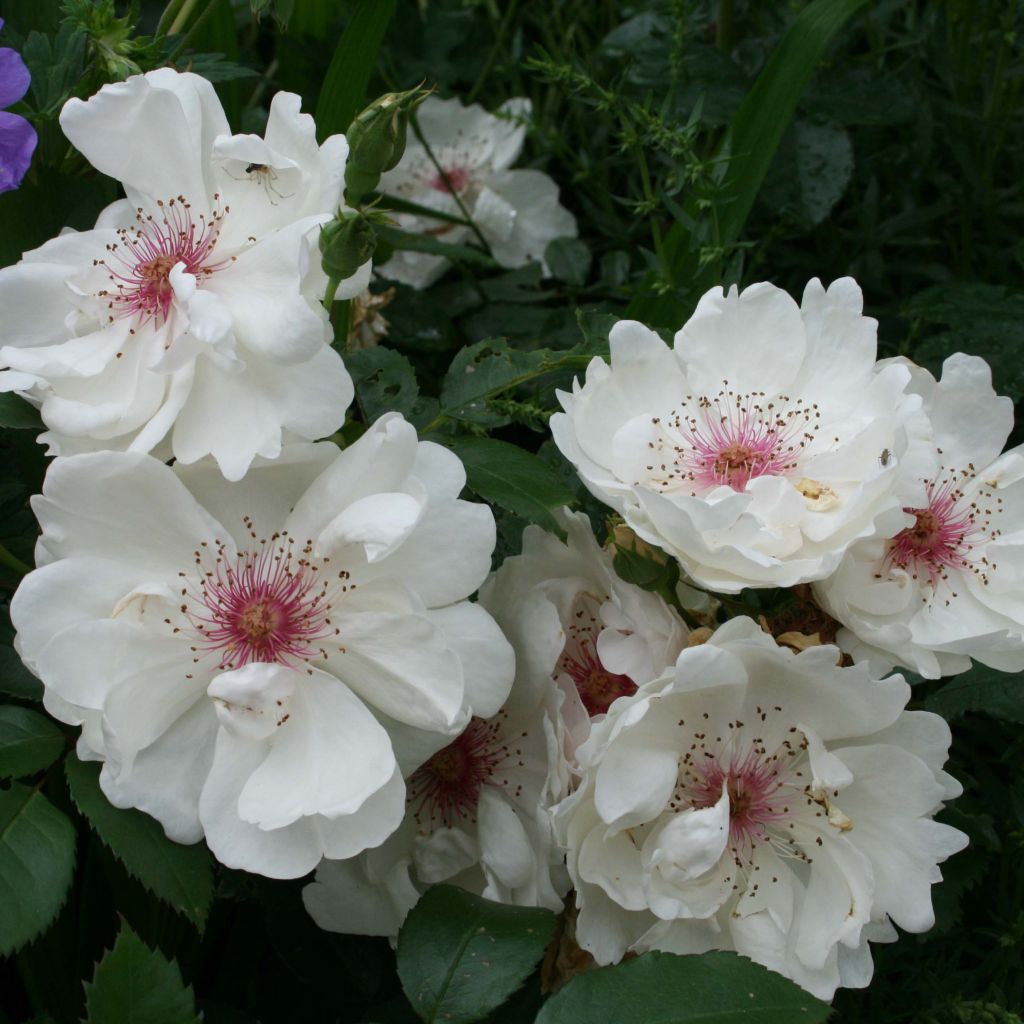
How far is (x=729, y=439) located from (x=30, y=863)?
49 cm

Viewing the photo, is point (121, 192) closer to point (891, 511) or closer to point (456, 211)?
point (456, 211)

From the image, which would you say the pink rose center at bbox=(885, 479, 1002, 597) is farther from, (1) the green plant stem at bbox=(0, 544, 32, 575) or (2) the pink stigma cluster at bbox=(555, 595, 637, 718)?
(1) the green plant stem at bbox=(0, 544, 32, 575)

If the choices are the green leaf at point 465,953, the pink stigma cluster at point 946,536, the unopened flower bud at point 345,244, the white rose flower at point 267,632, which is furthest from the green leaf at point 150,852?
the pink stigma cluster at point 946,536

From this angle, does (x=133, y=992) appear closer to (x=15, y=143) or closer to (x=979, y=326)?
(x=15, y=143)

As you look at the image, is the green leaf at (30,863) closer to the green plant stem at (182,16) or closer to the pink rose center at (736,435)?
the pink rose center at (736,435)

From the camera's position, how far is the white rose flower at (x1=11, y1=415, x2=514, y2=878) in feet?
2.32

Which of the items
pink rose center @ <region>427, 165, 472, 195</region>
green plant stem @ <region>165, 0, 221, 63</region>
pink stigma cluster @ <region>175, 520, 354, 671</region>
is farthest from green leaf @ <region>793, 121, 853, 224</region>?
pink stigma cluster @ <region>175, 520, 354, 671</region>

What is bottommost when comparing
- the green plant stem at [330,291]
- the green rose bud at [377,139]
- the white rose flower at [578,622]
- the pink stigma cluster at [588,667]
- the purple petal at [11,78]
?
the pink stigma cluster at [588,667]

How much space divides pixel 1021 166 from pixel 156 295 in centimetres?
107

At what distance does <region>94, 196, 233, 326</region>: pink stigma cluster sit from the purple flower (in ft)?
0.26

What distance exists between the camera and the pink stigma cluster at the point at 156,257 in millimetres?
800

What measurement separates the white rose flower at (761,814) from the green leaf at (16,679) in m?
0.34

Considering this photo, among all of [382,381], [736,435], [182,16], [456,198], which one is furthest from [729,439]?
[456,198]

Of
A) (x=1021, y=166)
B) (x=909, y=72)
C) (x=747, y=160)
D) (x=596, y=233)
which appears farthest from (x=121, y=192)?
(x=1021, y=166)
